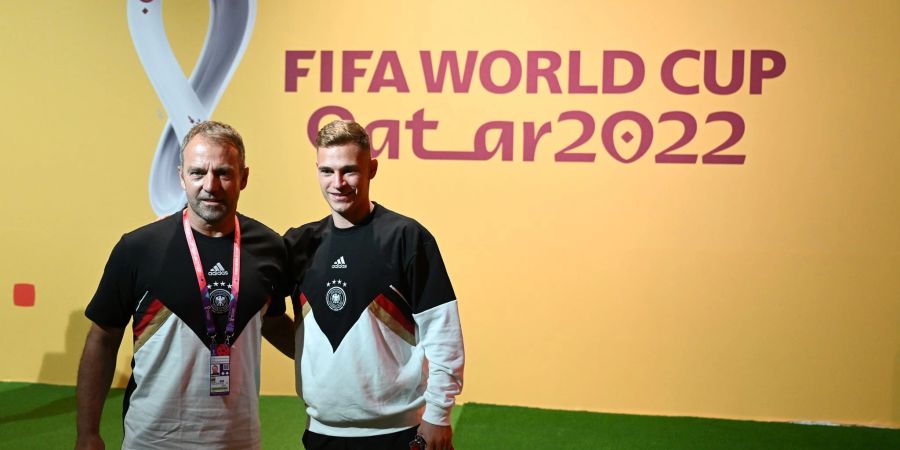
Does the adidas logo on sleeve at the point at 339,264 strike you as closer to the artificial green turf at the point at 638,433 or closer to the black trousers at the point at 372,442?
the black trousers at the point at 372,442

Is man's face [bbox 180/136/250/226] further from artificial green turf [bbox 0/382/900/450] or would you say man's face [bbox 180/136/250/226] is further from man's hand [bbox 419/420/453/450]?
artificial green turf [bbox 0/382/900/450]

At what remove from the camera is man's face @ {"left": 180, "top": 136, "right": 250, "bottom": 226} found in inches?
80.0

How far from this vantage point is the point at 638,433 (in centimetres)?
417

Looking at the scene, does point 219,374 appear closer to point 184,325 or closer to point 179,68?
point 184,325

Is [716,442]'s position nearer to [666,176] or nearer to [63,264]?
[666,176]

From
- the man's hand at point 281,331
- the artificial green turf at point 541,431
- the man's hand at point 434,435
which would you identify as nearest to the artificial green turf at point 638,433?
the artificial green turf at point 541,431

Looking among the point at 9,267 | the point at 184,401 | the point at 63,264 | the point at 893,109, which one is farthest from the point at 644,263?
the point at 9,267

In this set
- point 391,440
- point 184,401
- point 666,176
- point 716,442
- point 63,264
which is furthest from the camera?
point 63,264

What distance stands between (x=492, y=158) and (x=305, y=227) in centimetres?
226

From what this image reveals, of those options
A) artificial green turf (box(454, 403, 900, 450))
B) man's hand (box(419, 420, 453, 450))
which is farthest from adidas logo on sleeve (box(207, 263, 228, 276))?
artificial green turf (box(454, 403, 900, 450))

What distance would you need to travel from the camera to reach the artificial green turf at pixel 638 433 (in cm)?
399

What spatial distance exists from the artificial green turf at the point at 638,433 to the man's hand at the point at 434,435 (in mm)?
1842

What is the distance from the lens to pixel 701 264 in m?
4.41

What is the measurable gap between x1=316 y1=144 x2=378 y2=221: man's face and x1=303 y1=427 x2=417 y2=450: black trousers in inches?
23.2
